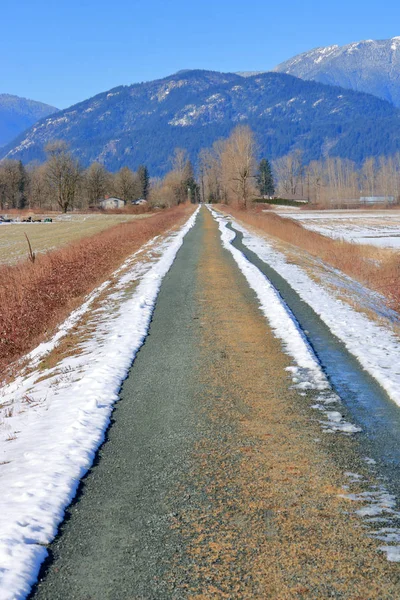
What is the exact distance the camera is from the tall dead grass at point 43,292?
12.6 metres

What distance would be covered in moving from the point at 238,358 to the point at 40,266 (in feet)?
42.7

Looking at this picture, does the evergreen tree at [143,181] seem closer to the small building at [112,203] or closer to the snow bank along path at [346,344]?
the small building at [112,203]

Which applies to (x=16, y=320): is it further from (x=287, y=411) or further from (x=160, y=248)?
(x=160, y=248)

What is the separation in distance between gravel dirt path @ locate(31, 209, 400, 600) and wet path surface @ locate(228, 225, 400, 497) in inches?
12.3

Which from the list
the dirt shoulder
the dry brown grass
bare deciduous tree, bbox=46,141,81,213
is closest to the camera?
the dirt shoulder

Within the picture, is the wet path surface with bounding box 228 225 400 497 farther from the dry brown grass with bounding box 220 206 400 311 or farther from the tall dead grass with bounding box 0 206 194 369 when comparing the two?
the dry brown grass with bounding box 220 206 400 311

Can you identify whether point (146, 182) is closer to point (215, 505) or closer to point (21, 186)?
point (21, 186)

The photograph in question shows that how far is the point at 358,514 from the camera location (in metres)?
4.23

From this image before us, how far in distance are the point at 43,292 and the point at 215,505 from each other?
41.0 feet

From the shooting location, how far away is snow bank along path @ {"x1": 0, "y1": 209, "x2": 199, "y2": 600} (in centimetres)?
399

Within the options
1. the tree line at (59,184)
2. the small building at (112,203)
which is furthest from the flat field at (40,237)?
the small building at (112,203)

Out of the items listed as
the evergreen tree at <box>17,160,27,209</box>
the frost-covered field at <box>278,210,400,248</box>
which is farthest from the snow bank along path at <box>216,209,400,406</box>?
the evergreen tree at <box>17,160,27,209</box>

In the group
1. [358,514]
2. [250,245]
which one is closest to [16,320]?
[358,514]

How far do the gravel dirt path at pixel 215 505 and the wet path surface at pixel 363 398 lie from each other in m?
0.31
